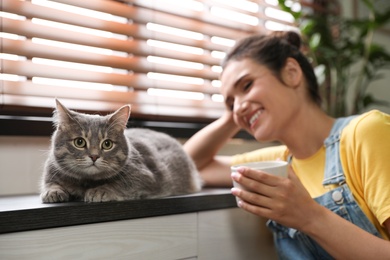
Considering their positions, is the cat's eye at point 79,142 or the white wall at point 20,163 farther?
the white wall at point 20,163

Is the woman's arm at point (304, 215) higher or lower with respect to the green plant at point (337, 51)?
lower

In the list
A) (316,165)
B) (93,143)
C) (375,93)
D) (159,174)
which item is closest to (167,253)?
(159,174)

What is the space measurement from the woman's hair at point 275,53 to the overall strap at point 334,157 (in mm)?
162

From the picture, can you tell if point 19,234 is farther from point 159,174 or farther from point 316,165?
point 316,165

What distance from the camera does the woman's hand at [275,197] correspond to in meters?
0.82

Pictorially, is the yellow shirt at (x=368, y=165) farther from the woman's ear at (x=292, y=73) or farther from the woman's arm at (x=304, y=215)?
the woman's ear at (x=292, y=73)

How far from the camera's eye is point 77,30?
139 cm

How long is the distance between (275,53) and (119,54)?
636 mm

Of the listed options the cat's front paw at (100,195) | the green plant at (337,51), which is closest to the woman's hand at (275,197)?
the cat's front paw at (100,195)

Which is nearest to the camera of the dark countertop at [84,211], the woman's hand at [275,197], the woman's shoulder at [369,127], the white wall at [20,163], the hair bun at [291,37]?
the dark countertop at [84,211]

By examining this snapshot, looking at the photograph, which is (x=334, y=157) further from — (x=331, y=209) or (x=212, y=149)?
(x=212, y=149)

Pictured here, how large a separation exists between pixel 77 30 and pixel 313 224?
104 cm

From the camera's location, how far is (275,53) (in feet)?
3.94

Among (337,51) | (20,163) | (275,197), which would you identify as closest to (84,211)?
(275,197)
